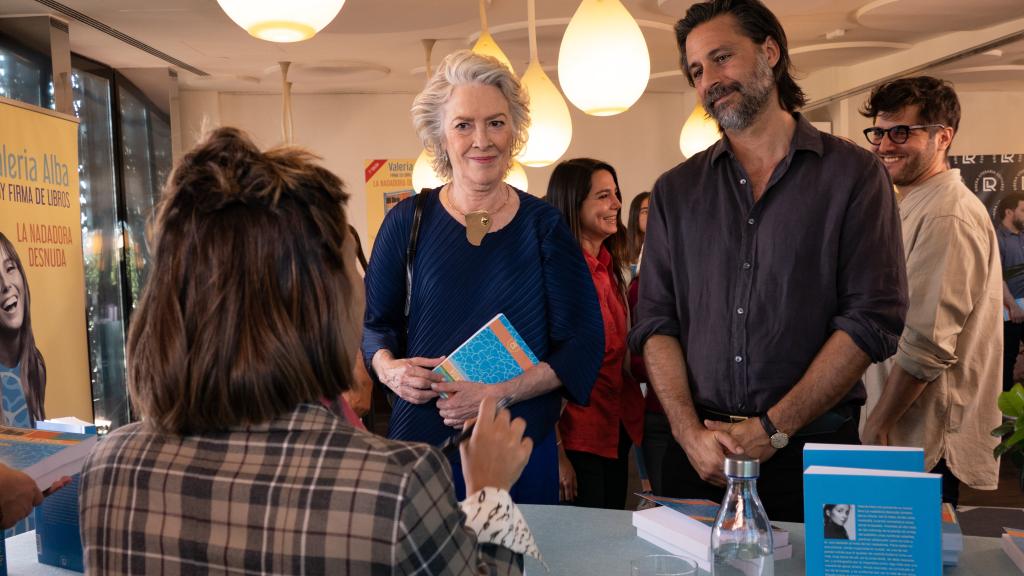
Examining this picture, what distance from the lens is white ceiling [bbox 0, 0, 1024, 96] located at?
5.97 meters

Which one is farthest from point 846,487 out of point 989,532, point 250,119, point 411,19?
point 250,119

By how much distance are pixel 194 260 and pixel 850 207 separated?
1593 millimetres

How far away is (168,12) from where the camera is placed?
20.0 ft

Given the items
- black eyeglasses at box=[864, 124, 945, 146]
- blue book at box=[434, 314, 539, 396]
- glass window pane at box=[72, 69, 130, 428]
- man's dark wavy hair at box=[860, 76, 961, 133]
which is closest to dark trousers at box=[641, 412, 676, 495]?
blue book at box=[434, 314, 539, 396]

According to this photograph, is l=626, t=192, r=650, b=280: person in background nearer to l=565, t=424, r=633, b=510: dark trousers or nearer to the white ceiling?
the white ceiling

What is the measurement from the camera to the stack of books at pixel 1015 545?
147 cm

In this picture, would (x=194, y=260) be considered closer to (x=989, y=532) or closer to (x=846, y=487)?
(x=846, y=487)

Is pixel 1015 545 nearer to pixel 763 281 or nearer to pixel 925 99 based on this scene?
pixel 763 281

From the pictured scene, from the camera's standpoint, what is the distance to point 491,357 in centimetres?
204

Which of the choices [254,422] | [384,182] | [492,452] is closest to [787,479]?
[492,452]

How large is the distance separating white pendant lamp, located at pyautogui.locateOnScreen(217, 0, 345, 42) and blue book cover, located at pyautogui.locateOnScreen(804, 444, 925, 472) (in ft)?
4.83

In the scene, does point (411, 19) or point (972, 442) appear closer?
point (972, 442)

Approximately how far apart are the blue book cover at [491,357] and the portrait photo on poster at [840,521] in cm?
86

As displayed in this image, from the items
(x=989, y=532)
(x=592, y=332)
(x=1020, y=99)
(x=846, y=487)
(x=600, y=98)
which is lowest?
(x=989, y=532)
